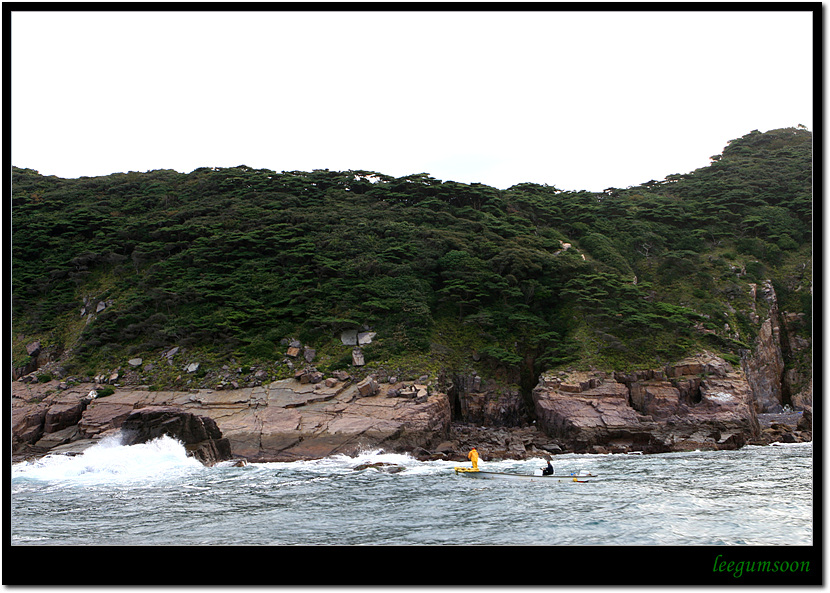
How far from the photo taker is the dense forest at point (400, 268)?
38.0 meters

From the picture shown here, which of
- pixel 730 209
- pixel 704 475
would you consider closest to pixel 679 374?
pixel 704 475

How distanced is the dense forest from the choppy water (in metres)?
11.2

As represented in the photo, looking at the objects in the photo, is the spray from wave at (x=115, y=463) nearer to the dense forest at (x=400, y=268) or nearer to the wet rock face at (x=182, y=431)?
the wet rock face at (x=182, y=431)

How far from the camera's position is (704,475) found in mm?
20344

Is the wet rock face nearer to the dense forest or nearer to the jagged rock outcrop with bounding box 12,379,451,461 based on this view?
the jagged rock outcrop with bounding box 12,379,451,461

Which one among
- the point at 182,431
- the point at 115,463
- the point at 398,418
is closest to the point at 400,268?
the point at 398,418

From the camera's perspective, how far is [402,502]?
16.6 meters

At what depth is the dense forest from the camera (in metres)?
38.0

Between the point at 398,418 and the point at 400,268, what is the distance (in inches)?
610

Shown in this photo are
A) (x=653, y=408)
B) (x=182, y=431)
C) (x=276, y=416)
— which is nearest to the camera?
(x=182, y=431)

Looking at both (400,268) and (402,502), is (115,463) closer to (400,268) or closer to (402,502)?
(402,502)

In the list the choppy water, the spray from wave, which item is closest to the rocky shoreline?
the spray from wave

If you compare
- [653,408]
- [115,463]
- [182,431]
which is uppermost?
[182,431]

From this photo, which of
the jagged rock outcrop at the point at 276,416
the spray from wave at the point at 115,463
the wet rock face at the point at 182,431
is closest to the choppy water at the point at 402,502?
the spray from wave at the point at 115,463
